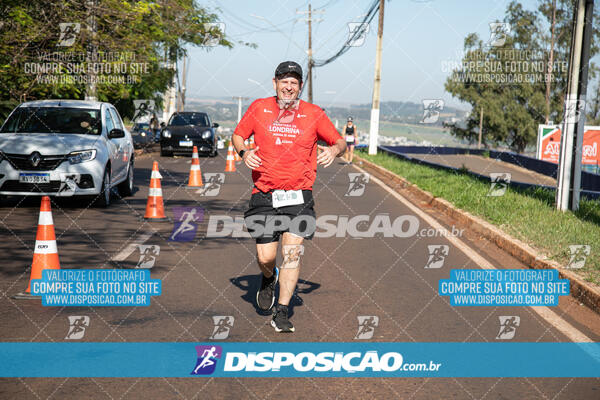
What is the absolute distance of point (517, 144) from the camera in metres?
74.6

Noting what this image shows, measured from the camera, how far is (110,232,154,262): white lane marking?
307 inches

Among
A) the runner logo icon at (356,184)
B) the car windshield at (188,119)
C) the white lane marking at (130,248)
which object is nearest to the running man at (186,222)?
the white lane marking at (130,248)

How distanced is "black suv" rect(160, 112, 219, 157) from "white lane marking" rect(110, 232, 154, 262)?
64.5 ft

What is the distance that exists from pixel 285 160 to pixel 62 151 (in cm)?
741

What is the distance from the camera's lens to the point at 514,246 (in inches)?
348

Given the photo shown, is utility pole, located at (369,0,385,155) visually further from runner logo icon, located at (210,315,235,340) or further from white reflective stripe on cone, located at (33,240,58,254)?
runner logo icon, located at (210,315,235,340)

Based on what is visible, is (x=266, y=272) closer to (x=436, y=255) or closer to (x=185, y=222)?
(x=436, y=255)

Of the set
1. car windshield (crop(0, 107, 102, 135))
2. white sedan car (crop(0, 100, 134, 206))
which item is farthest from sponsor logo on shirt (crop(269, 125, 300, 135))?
car windshield (crop(0, 107, 102, 135))

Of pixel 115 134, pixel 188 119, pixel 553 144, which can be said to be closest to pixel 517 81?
pixel 553 144

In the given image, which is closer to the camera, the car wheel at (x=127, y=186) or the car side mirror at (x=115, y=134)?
the car side mirror at (x=115, y=134)

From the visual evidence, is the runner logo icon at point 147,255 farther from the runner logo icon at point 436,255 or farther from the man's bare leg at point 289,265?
the runner logo icon at point 436,255

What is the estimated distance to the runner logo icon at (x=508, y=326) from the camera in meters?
5.39

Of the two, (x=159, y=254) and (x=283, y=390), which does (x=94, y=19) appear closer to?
(x=159, y=254)

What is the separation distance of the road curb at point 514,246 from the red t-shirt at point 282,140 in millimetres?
3095
